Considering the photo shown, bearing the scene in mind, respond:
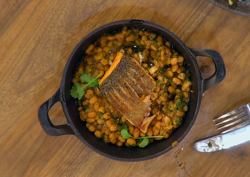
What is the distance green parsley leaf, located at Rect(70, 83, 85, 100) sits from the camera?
1.68 m

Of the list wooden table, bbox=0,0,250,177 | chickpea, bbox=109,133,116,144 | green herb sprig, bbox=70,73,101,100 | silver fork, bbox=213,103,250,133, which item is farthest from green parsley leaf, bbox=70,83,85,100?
silver fork, bbox=213,103,250,133

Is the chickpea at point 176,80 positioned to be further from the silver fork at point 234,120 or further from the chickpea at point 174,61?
the silver fork at point 234,120

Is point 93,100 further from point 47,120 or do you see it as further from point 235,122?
point 235,122

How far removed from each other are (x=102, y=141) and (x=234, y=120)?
2.37 feet

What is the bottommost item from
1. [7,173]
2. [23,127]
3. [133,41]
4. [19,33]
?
[7,173]

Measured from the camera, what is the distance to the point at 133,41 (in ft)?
5.66

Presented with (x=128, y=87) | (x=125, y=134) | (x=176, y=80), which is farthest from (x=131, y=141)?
(x=176, y=80)

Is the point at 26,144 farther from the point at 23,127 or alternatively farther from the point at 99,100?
the point at 99,100

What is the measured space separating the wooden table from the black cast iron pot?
12 cm

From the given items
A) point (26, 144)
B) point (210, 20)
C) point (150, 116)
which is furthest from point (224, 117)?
point (26, 144)

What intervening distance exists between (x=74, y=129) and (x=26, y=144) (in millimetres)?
395

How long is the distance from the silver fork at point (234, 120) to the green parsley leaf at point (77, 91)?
73cm

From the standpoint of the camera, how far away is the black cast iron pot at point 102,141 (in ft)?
5.14

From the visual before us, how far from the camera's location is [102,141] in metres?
1.78
